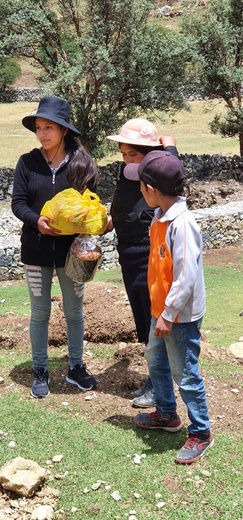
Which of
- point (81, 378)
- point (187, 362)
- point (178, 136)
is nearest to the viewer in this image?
point (187, 362)

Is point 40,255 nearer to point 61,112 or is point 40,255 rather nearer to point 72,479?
point 61,112

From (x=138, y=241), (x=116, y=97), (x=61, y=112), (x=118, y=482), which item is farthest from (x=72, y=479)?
(x=116, y=97)

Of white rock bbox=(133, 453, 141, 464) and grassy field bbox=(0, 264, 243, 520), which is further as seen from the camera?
white rock bbox=(133, 453, 141, 464)

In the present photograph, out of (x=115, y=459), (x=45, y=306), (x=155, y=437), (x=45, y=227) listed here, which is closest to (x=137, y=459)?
(x=115, y=459)

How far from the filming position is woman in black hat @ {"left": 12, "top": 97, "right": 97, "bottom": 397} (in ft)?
13.8

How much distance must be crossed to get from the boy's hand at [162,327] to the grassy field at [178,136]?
57.9 feet

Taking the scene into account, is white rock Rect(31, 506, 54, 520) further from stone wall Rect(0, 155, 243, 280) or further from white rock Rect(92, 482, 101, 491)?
stone wall Rect(0, 155, 243, 280)

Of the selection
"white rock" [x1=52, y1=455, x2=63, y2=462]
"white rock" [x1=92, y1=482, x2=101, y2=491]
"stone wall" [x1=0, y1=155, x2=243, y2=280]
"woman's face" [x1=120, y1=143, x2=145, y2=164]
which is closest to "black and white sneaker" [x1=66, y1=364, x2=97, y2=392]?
"white rock" [x1=52, y1=455, x2=63, y2=462]

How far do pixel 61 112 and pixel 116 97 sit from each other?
15.8m

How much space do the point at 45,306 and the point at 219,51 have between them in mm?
18752

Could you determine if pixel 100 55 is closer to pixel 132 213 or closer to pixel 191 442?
pixel 132 213

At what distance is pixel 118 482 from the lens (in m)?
3.44

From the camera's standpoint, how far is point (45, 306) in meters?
4.38

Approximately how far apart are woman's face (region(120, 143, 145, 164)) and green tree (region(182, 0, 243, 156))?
56.1 feet
